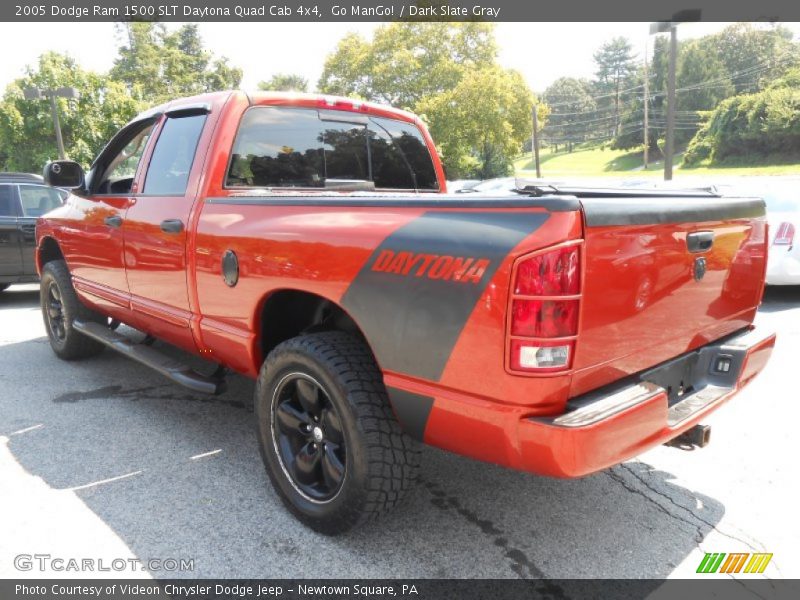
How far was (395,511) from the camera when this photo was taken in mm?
2719

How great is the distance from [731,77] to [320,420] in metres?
89.0

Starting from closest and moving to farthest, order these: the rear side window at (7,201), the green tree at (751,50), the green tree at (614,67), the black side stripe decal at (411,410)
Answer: the black side stripe decal at (411,410) → the rear side window at (7,201) → the green tree at (751,50) → the green tree at (614,67)

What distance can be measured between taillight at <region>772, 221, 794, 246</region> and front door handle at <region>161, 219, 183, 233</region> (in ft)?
23.1

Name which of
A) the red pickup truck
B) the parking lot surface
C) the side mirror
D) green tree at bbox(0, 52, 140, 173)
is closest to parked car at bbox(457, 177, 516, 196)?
the red pickup truck

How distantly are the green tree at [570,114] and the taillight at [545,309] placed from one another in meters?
107

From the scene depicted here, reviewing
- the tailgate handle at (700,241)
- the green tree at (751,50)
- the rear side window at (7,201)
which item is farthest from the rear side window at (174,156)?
the green tree at (751,50)

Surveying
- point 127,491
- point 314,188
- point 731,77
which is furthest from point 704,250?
point 731,77

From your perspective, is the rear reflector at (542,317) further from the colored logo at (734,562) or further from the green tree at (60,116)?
the green tree at (60,116)

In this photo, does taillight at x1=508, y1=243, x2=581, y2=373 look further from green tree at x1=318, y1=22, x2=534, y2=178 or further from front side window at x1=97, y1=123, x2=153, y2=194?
green tree at x1=318, y1=22, x2=534, y2=178

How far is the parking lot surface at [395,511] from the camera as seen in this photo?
2.44 meters

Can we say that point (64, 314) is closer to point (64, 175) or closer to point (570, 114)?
point (64, 175)

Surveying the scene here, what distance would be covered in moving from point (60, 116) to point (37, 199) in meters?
14.4

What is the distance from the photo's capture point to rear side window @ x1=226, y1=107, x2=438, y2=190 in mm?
3346

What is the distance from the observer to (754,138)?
161 feet
